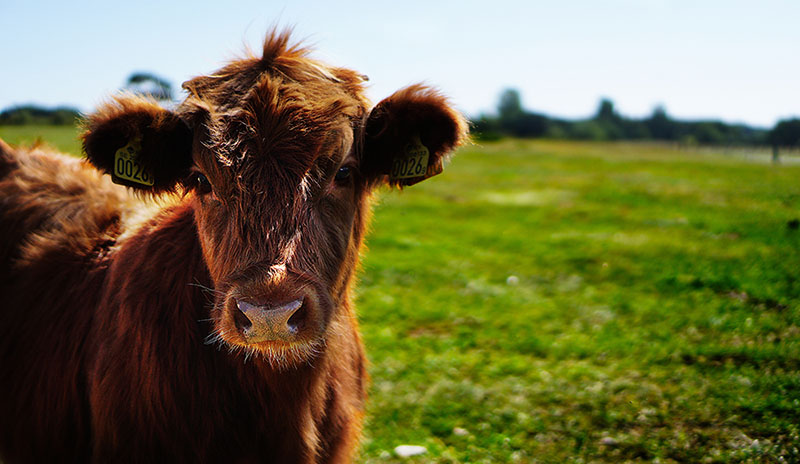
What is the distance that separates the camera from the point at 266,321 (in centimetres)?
196

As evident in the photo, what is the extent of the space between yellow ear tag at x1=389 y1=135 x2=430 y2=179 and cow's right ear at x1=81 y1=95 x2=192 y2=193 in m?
1.08

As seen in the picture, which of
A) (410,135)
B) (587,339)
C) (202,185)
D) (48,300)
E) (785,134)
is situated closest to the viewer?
(202,185)

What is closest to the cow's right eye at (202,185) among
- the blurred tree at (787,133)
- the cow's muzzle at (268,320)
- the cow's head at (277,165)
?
the cow's head at (277,165)

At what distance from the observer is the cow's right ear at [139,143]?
2.47 metres

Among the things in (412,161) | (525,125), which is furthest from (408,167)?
(525,125)

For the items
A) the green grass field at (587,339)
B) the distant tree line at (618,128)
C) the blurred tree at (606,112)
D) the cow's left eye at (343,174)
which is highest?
the blurred tree at (606,112)

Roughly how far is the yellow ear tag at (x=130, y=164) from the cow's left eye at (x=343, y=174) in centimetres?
97

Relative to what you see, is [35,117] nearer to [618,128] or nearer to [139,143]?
[139,143]

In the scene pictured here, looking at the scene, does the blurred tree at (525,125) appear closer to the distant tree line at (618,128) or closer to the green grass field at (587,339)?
the distant tree line at (618,128)

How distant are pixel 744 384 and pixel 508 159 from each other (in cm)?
3712

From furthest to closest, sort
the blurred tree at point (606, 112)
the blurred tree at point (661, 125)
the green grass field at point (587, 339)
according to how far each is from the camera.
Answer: the blurred tree at point (606, 112) → the blurred tree at point (661, 125) → the green grass field at point (587, 339)

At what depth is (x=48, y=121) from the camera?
629 centimetres

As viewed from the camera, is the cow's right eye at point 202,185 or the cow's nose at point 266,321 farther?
the cow's right eye at point 202,185

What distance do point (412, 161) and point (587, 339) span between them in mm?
4305
